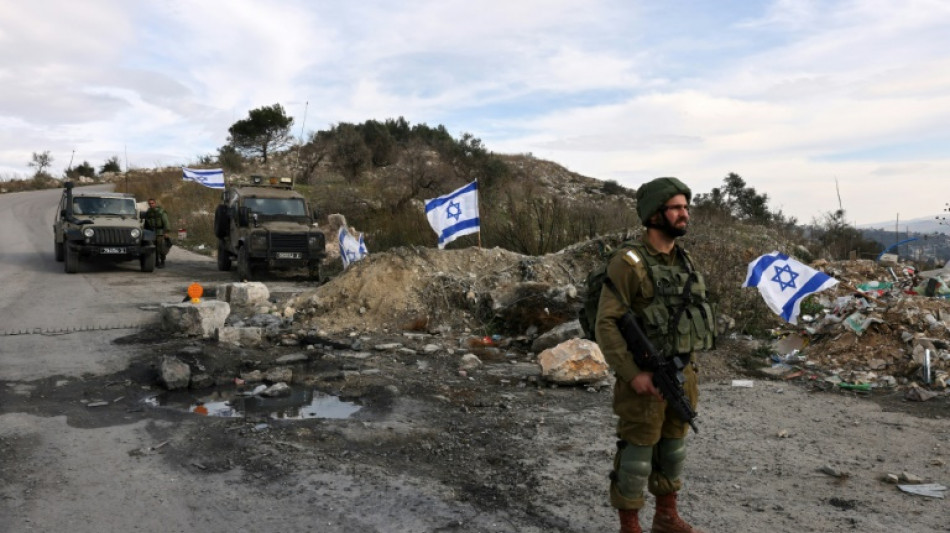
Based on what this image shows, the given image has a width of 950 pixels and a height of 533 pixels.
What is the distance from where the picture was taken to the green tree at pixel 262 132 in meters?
40.1

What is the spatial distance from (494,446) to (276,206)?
10668 mm

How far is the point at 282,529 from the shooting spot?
340 cm

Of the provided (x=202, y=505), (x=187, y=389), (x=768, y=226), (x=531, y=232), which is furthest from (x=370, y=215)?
(x=202, y=505)

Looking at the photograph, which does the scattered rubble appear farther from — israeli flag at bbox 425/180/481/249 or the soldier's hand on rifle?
israeli flag at bbox 425/180/481/249

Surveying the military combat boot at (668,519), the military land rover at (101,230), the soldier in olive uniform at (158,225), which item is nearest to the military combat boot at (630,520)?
the military combat boot at (668,519)

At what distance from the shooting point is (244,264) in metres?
13.3

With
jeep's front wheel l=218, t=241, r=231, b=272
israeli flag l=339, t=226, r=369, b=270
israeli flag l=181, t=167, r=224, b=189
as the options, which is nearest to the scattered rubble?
israeli flag l=339, t=226, r=369, b=270

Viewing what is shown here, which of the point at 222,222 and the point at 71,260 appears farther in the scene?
the point at 222,222

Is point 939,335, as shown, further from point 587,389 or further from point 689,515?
point 689,515

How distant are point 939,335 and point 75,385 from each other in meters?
8.47

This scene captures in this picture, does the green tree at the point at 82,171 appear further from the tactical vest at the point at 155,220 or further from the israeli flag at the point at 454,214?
the israeli flag at the point at 454,214

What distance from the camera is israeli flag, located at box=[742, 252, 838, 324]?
23.0 ft

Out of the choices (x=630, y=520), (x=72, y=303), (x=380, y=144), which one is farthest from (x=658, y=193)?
(x=380, y=144)

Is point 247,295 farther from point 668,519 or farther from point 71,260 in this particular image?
point 668,519
